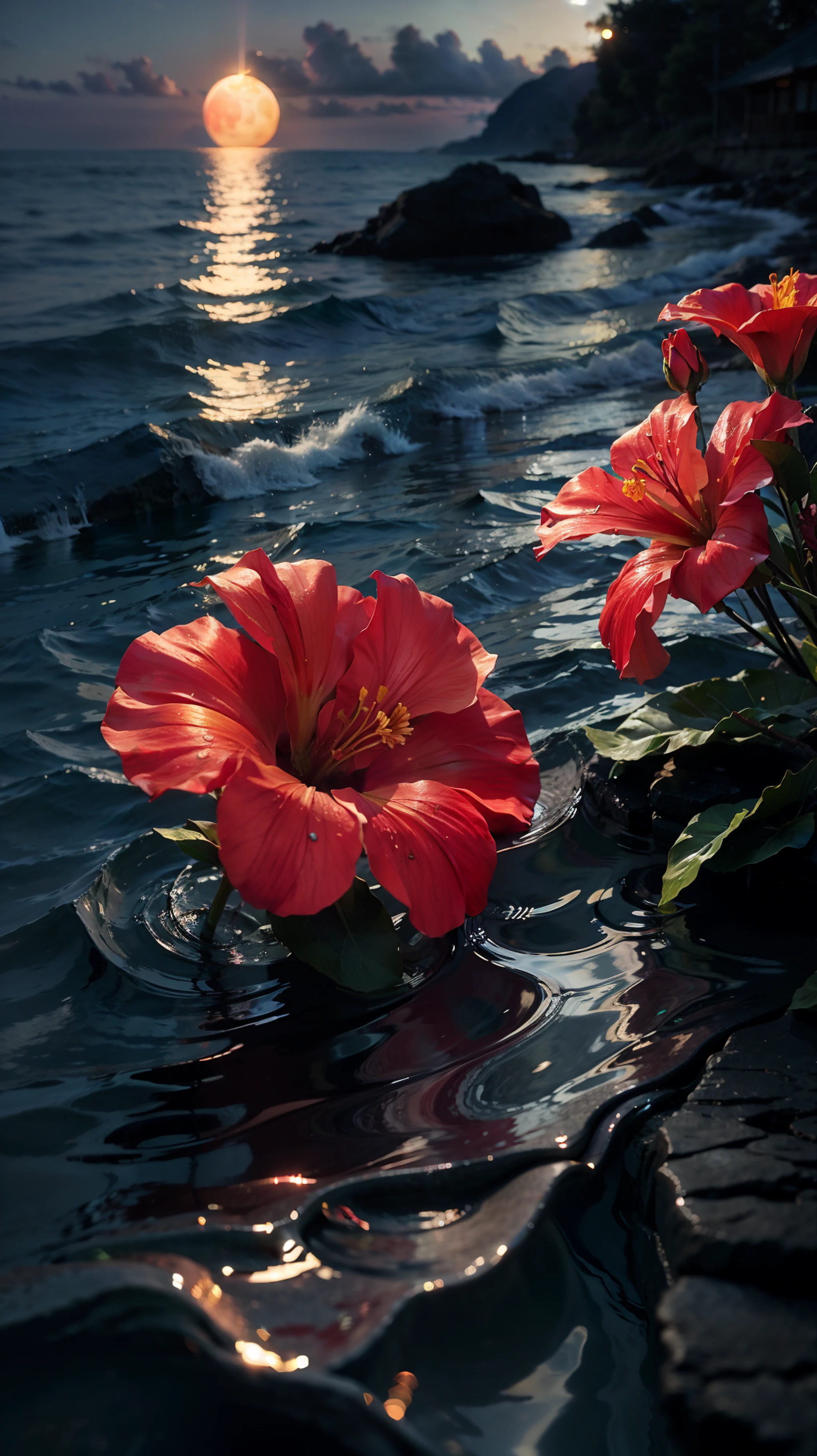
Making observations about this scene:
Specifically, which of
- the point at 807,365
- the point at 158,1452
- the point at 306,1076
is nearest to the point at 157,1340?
the point at 158,1452

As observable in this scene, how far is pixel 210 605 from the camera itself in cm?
384

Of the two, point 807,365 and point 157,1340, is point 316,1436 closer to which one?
point 157,1340

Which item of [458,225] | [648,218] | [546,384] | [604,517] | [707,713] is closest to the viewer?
[604,517]

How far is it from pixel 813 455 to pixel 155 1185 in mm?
4242

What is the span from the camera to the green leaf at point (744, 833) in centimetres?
145

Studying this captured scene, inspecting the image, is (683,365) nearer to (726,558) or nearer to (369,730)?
(726,558)

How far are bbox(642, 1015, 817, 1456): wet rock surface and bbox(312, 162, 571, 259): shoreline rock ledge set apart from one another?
Result: 24.8m

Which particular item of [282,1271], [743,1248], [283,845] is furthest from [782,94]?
[282,1271]

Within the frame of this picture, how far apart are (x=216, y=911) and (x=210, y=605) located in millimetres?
2547

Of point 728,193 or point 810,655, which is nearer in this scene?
point 810,655

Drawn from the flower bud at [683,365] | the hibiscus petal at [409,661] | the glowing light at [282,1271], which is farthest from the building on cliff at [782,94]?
the glowing light at [282,1271]

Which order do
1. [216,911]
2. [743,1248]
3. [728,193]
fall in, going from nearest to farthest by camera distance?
[743,1248] < [216,911] < [728,193]

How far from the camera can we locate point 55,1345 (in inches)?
31.3

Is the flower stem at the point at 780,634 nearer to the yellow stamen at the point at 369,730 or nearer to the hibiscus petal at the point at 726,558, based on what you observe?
the hibiscus petal at the point at 726,558
